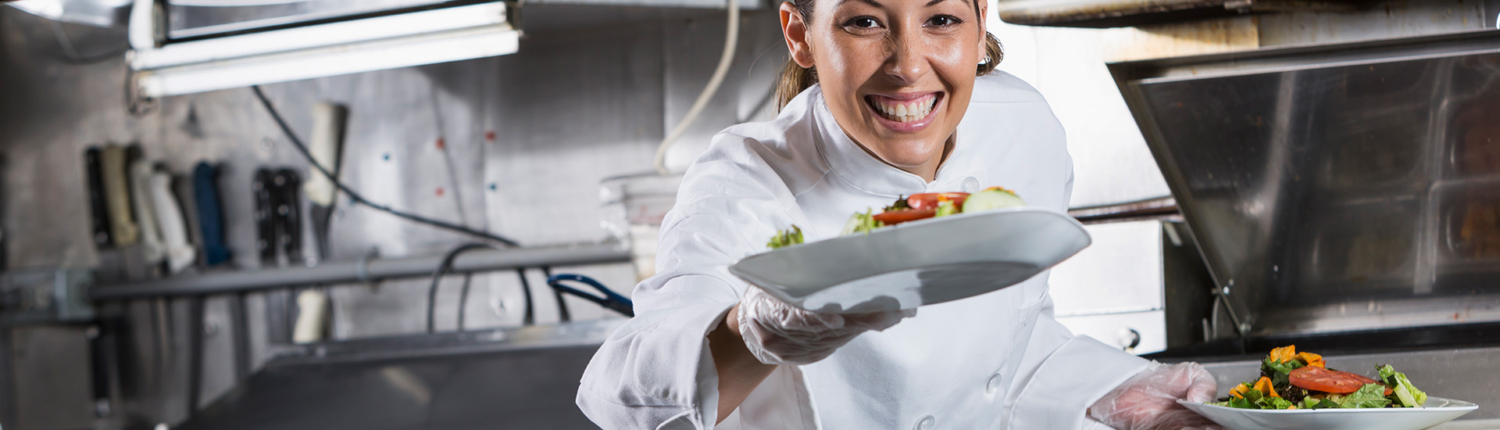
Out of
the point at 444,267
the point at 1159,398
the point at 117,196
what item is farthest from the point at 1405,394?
the point at 117,196

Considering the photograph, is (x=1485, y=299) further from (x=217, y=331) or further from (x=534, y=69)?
(x=217, y=331)

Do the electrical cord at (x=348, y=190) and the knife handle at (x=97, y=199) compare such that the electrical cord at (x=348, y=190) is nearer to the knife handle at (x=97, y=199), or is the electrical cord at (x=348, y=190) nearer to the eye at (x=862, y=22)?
the knife handle at (x=97, y=199)

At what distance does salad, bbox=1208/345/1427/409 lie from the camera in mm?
794

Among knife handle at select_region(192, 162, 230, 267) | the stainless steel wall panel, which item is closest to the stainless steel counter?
knife handle at select_region(192, 162, 230, 267)

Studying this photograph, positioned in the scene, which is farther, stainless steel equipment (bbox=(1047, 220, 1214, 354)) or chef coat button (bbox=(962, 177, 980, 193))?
stainless steel equipment (bbox=(1047, 220, 1214, 354))

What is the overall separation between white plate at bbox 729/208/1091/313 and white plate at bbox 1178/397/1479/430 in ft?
1.31

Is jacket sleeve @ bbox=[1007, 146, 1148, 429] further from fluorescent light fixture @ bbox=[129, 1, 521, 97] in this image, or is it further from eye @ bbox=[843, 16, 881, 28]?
fluorescent light fixture @ bbox=[129, 1, 521, 97]

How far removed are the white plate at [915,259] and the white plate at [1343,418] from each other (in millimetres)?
399

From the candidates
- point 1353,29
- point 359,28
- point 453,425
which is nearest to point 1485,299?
point 1353,29

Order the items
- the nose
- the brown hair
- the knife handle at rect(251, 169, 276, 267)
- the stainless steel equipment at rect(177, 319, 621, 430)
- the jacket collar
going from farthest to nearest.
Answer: the knife handle at rect(251, 169, 276, 267) → the stainless steel equipment at rect(177, 319, 621, 430) → the brown hair → the jacket collar → the nose

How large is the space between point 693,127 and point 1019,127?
1.41 meters

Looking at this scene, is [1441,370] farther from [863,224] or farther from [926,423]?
[863,224]

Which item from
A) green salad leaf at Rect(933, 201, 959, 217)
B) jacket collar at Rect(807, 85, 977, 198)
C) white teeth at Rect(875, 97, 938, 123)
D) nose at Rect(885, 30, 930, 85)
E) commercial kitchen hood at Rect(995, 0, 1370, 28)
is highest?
commercial kitchen hood at Rect(995, 0, 1370, 28)

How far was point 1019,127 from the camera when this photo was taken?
1.00 metres
